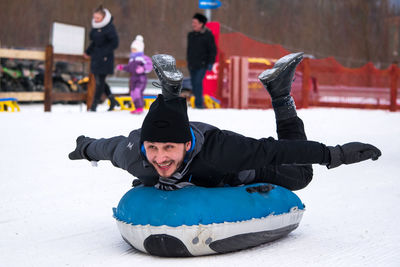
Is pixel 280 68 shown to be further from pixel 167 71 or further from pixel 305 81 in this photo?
pixel 305 81

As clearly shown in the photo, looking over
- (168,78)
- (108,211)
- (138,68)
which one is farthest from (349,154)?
(138,68)

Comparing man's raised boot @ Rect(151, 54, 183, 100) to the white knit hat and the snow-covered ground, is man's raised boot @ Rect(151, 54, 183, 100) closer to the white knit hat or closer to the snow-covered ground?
the snow-covered ground

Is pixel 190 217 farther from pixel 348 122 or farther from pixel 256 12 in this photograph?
pixel 256 12

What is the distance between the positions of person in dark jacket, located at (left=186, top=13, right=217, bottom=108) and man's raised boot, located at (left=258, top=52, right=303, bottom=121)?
7979 mm

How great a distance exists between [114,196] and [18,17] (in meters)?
28.6

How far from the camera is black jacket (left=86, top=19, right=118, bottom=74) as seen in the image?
1121 centimetres

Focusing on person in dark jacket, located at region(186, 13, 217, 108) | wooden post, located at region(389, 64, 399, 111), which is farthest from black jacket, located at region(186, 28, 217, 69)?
wooden post, located at region(389, 64, 399, 111)

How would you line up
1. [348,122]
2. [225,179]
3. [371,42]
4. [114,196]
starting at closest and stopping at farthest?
[225,179] < [114,196] < [348,122] < [371,42]

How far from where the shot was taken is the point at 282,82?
13.8 feet

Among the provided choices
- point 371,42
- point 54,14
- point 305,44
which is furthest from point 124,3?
point 371,42

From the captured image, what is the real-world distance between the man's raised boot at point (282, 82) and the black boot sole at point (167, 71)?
539mm

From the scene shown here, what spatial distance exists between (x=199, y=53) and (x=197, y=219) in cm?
921

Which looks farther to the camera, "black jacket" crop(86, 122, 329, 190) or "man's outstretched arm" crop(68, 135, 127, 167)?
"man's outstretched arm" crop(68, 135, 127, 167)

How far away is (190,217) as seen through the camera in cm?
319
